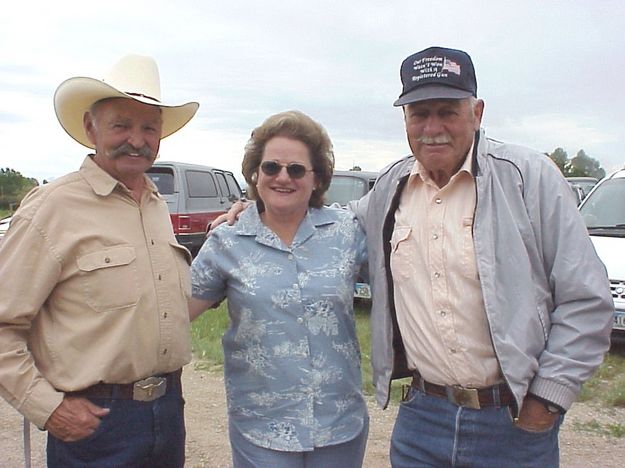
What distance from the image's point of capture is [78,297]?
2484 mm

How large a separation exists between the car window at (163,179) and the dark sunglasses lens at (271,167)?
892 centimetres

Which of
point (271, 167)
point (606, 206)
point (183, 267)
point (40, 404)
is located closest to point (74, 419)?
point (40, 404)

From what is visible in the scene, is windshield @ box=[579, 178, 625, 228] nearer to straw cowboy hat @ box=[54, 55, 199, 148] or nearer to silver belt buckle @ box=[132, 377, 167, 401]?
straw cowboy hat @ box=[54, 55, 199, 148]

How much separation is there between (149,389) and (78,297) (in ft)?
1.55

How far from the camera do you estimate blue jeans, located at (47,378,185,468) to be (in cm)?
255

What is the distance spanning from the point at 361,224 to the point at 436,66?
0.81 meters

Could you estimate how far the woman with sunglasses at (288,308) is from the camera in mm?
2693

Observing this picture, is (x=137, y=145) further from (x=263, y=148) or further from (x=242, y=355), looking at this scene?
(x=242, y=355)

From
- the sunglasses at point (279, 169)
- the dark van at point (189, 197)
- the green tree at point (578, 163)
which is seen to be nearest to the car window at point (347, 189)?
the dark van at point (189, 197)

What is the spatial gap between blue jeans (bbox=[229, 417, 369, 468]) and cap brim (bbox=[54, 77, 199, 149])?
4.83 ft

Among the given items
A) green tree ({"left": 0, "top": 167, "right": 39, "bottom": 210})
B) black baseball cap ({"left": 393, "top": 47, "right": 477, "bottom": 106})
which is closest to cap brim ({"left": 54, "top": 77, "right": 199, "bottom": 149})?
black baseball cap ({"left": 393, "top": 47, "right": 477, "bottom": 106})

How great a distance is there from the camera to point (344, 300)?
2.78m

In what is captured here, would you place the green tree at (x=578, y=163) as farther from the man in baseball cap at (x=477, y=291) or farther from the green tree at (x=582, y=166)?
the man in baseball cap at (x=477, y=291)

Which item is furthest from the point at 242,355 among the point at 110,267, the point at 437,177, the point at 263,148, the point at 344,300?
the point at 437,177
